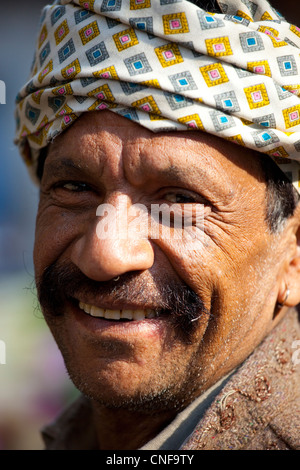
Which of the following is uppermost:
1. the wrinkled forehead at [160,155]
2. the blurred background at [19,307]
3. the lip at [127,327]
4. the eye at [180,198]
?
the wrinkled forehead at [160,155]

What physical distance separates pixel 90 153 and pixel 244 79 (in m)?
0.68

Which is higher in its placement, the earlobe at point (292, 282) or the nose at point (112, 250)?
the nose at point (112, 250)

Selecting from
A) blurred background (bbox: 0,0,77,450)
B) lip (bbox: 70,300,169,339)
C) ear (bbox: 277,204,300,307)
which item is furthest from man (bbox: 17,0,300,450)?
blurred background (bbox: 0,0,77,450)

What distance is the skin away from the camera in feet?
7.14

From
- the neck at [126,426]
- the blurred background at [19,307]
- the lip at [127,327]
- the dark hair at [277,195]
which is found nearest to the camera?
the lip at [127,327]

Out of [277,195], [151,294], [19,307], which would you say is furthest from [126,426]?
[19,307]

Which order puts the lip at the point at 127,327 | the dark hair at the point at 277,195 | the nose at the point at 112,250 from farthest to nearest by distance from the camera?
the dark hair at the point at 277,195, the lip at the point at 127,327, the nose at the point at 112,250

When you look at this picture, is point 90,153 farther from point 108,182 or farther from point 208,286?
point 208,286

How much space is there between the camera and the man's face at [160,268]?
7.14ft

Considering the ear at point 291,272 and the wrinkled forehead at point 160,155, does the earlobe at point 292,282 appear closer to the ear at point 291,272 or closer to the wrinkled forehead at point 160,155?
the ear at point 291,272

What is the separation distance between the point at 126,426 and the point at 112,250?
958mm

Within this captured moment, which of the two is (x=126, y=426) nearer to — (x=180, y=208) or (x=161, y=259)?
(x=161, y=259)

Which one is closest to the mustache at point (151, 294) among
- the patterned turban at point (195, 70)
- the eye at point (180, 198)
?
the eye at point (180, 198)

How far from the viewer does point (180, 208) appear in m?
2.26
